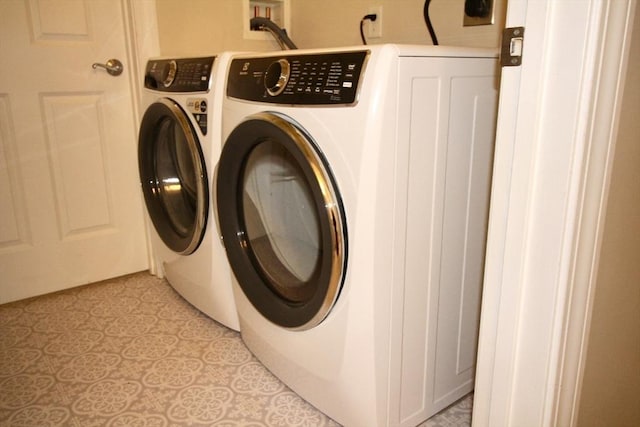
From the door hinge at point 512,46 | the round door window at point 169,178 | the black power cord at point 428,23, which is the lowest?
the round door window at point 169,178

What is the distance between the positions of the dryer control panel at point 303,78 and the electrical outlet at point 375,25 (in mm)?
745

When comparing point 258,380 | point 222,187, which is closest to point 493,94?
point 222,187

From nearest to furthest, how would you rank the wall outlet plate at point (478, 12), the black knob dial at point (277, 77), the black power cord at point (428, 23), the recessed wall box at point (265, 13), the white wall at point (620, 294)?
the white wall at point (620, 294), the black knob dial at point (277, 77), the wall outlet plate at point (478, 12), the black power cord at point (428, 23), the recessed wall box at point (265, 13)

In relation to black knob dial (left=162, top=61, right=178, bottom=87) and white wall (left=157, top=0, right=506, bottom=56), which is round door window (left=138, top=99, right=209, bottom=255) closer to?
black knob dial (left=162, top=61, right=178, bottom=87)

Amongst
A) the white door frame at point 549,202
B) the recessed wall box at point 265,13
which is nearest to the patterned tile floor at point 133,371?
the white door frame at point 549,202

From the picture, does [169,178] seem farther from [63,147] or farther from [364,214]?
[364,214]

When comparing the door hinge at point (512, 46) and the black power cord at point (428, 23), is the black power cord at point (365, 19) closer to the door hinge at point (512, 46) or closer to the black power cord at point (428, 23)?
the black power cord at point (428, 23)

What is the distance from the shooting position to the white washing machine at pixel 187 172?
4.79 feet

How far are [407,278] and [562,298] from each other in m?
0.36

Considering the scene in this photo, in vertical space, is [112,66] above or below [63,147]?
above

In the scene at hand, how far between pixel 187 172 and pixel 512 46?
4.08 feet

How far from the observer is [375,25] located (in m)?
1.81

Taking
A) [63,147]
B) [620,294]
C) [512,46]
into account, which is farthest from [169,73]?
[620,294]

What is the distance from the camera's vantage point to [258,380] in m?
1.41
